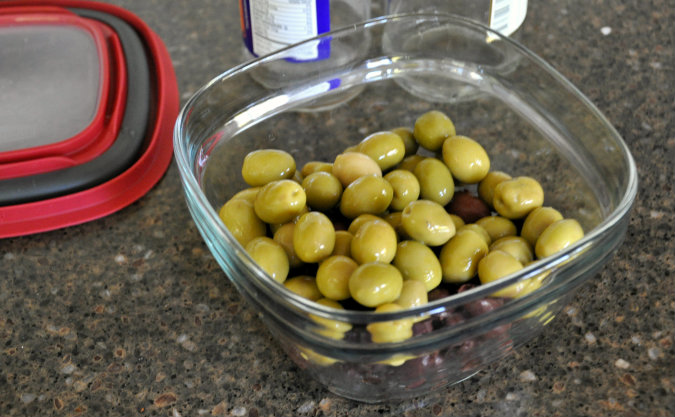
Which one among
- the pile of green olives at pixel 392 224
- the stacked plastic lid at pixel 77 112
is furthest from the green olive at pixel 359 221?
the stacked plastic lid at pixel 77 112

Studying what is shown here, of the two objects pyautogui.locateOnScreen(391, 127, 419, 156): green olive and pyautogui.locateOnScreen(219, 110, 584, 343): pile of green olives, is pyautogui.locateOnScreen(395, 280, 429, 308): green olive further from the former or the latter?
pyautogui.locateOnScreen(391, 127, 419, 156): green olive

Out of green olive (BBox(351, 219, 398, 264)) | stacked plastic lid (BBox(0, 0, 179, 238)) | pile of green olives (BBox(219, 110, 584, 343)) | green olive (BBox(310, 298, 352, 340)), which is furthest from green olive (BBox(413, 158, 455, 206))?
stacked plastic lid (BBox(0, 0, 179, 238))

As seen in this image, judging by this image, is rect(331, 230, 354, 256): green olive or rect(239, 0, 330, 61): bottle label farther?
rect(239, 0, 330, 61): bottle label

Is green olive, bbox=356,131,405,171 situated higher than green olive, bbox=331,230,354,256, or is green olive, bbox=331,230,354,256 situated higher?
green olive, bbox=356,131,405,171

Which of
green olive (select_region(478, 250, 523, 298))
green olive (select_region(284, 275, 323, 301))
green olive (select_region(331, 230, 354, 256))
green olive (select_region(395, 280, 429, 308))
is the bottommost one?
green olive (select_region(284, 275, 323, 301))

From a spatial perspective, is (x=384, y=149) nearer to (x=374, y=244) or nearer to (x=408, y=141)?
(x=408, y=141)

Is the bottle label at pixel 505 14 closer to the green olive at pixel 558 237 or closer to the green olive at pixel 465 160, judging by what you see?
the green olive at pixel 465 160

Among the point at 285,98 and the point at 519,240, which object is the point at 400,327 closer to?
the point at 519,240
